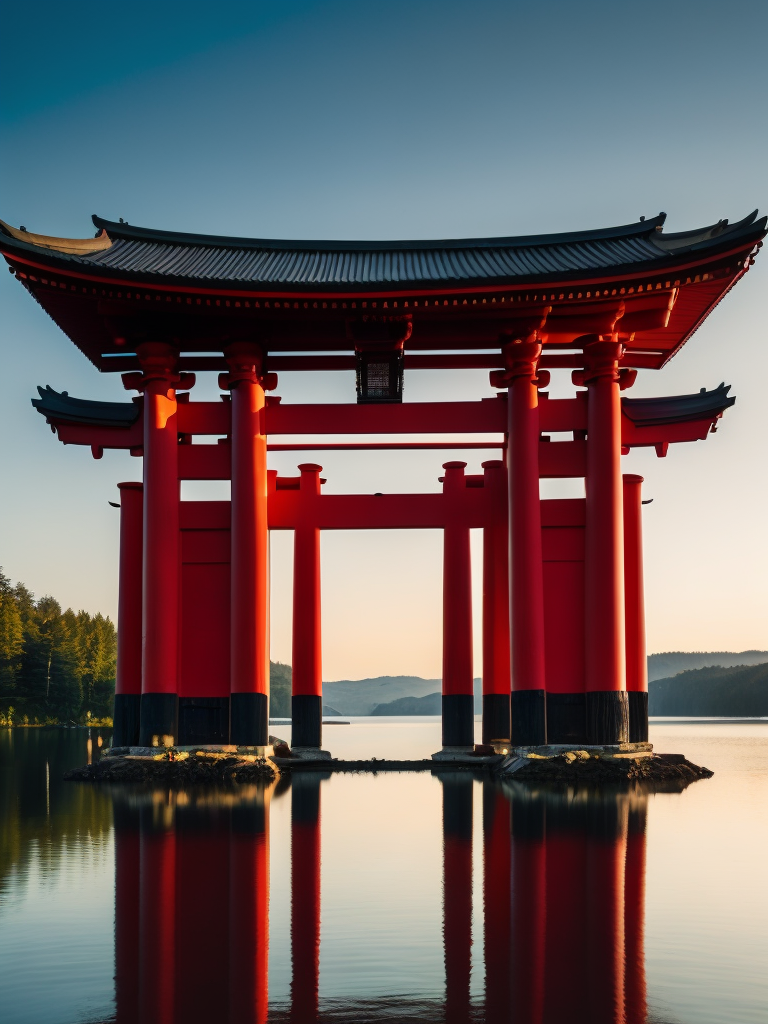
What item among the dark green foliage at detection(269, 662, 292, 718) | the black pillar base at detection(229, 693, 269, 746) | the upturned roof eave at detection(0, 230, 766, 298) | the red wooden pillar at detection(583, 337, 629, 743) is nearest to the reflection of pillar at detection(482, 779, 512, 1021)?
the red wooden pillar at detection(583, 337, 629, 743)

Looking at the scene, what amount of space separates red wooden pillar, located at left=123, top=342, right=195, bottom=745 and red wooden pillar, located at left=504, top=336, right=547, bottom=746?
5.35m

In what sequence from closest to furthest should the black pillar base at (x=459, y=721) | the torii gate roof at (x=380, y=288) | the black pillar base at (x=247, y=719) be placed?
the torii gate roof at (x=380, y=288) < the black pillar base at (x=247, y=719) < the black pillar base at (x=459, y=721)

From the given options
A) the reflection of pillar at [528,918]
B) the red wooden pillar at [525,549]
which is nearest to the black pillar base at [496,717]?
the red wooden pillar at [525,549]

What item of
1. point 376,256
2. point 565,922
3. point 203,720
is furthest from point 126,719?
point 565,922

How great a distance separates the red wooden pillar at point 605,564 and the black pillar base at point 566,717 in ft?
0.75

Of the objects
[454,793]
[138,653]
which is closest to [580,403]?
[454,793]

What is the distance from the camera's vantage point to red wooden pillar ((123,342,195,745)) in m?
16.6

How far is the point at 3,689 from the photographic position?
5256 cm

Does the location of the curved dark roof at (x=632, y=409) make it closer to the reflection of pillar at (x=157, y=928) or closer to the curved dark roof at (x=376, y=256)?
the curved dark roof at (x=376, y=256)

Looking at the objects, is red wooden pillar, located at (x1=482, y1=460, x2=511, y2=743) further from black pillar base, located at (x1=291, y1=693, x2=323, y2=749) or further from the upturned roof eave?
the upturned roof eave

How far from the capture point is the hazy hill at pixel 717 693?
9156cm

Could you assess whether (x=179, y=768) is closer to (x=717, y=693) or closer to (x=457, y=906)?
(x=457, y=906)

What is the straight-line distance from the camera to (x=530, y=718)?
16.5 metres

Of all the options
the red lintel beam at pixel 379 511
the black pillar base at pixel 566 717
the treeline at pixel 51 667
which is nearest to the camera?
the black pillar base at pixel 566 717
